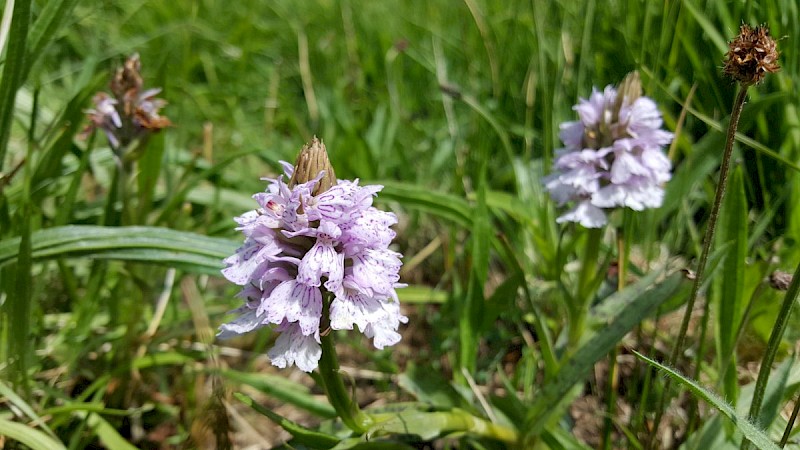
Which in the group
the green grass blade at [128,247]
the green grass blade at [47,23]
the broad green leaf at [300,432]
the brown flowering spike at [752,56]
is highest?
the brown flowering spike at [752,56]

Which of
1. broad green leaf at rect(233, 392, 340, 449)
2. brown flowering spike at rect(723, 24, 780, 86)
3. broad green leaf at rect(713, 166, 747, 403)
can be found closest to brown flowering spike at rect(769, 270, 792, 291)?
broad green leaf at rect(713, 166, 747, 403)

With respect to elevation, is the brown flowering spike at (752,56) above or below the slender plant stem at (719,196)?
above

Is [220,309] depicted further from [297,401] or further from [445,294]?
[445,294]

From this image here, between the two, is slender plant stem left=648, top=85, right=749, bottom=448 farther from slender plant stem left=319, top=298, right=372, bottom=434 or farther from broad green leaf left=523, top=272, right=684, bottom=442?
slender plant stem left=319, top=298, right=372, bottom=434

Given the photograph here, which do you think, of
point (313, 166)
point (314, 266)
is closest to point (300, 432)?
point (314, 266)

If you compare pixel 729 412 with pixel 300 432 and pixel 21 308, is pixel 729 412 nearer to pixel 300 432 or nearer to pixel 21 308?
pixel 300 432

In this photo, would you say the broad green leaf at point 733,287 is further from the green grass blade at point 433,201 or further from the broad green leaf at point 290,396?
the broad green leaf at point 290,396

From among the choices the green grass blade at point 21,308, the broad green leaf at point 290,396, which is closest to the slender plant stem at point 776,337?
the broad green leaf at point 290,396
